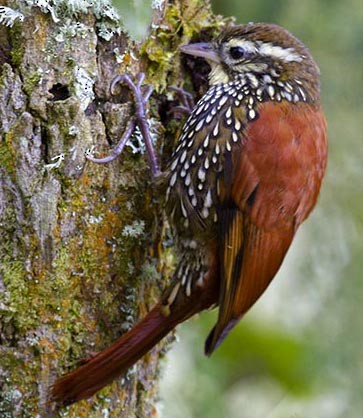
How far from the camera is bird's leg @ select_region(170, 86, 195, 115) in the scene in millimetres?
3693

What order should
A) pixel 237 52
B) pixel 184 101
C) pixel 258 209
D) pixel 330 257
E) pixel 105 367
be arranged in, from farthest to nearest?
pixel 330 257 < pixel 184 101 < pixel 237 52 < pixel 258 209 < pixel 105 367

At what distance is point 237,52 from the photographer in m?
3.62

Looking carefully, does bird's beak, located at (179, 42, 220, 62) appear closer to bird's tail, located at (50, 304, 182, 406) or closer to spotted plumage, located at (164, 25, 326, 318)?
spotted plumage, located at (164, 25, 326, 318)

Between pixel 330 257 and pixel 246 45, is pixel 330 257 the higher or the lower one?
the lower one

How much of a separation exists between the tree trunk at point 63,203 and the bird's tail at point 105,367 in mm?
57

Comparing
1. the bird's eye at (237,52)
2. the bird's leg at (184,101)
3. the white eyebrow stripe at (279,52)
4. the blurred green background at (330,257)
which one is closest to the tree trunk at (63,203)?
the bird's leg at (184,101)

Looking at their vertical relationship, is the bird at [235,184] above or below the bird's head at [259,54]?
below

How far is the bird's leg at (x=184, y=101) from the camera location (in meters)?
3.69

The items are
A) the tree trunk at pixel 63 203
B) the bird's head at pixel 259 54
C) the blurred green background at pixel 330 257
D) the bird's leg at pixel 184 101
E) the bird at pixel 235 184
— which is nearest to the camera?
the tree trunk at pixel 63 203

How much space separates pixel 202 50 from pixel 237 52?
5.3 inches

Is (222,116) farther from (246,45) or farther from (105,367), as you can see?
(105,367)

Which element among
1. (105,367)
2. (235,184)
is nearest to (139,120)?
(235,184)

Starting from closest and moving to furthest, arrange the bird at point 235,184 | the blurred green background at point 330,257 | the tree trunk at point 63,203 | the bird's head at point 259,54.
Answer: the tree trunk at point 63,203, the bird at point 235,184, the bird's head at point 259,54, the blurred green background at point 330,257

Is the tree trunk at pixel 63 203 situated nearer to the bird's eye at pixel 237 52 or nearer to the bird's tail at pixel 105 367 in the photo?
the bird's tail at pixel 105 367
